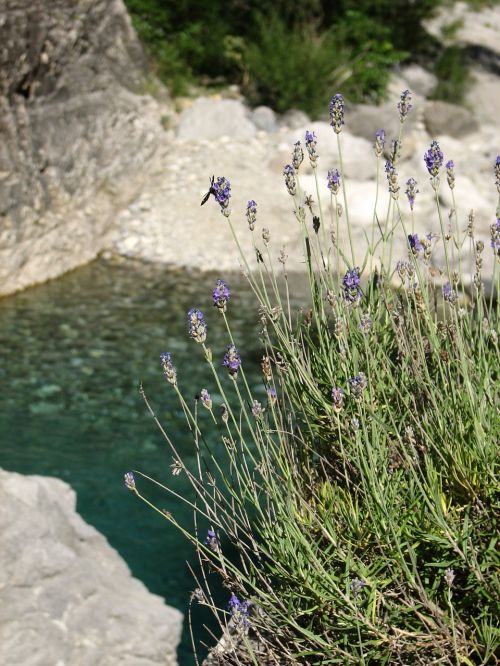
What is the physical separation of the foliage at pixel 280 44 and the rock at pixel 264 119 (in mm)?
329

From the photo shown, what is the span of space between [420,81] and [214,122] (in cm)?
454

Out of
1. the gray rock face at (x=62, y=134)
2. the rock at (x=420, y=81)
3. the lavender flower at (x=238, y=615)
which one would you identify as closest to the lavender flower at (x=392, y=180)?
the lavender flower at (x=238, y=615)

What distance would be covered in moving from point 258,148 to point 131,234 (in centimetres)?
249

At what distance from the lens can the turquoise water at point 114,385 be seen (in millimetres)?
4480

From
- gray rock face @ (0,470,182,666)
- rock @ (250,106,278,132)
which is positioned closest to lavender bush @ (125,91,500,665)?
Result: gray rock face @ (0,470,182,666)

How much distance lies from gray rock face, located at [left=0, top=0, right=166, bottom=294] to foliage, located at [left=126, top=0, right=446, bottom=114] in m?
2.12

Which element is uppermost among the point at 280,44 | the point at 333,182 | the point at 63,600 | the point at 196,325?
the point at 280,44

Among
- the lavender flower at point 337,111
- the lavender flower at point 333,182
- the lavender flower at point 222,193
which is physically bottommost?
the lavender flower at point 333,182

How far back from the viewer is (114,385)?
6.22 metres

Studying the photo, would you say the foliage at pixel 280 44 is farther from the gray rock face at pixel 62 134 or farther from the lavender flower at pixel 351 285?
the lavender flower at pixel 351 285

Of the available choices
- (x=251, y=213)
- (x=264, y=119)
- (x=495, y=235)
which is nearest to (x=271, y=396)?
(x=251, y=213)

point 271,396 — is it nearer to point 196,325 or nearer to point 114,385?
point 196,325

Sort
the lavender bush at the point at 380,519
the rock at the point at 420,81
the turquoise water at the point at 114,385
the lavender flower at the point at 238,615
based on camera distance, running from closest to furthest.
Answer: the lavender flower at the point at 238,615 < the lavender bush at the point at 380,519 < the turquoise water at the point at 114,385 < the rock at the point at 420,81

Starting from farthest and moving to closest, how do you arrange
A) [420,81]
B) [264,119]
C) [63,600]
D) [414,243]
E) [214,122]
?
[420,81], [264,119], [214,122], [63,600], [414,243]
